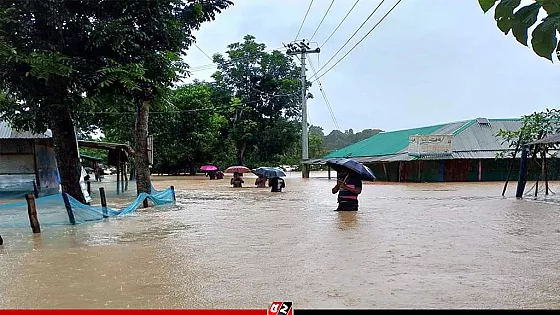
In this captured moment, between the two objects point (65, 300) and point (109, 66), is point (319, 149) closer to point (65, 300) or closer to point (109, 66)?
point (109, 66)

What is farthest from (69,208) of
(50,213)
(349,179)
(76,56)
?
(349,179)

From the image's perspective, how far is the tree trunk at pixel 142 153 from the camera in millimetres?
18625

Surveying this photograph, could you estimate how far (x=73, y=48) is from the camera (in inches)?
503

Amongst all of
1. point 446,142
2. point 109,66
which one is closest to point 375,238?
point 109,66

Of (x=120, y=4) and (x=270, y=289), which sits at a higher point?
(x=120, y=4)

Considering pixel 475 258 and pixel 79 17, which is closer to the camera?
pixel 475 258

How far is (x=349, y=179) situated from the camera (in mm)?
14234

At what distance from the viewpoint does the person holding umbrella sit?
45.2ft

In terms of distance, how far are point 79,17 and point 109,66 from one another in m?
1.88

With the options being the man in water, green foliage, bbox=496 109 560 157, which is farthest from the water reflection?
green foliage, bbox=496 109 560 157

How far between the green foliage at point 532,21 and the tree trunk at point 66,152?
13.3 meters

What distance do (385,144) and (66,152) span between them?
30.2 m

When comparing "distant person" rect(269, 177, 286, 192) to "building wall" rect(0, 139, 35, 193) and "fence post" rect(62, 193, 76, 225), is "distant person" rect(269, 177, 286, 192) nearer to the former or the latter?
"building wall" rect(0, 139, 35, 193)

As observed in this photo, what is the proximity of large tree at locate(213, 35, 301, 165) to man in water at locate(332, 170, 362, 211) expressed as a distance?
122ft
